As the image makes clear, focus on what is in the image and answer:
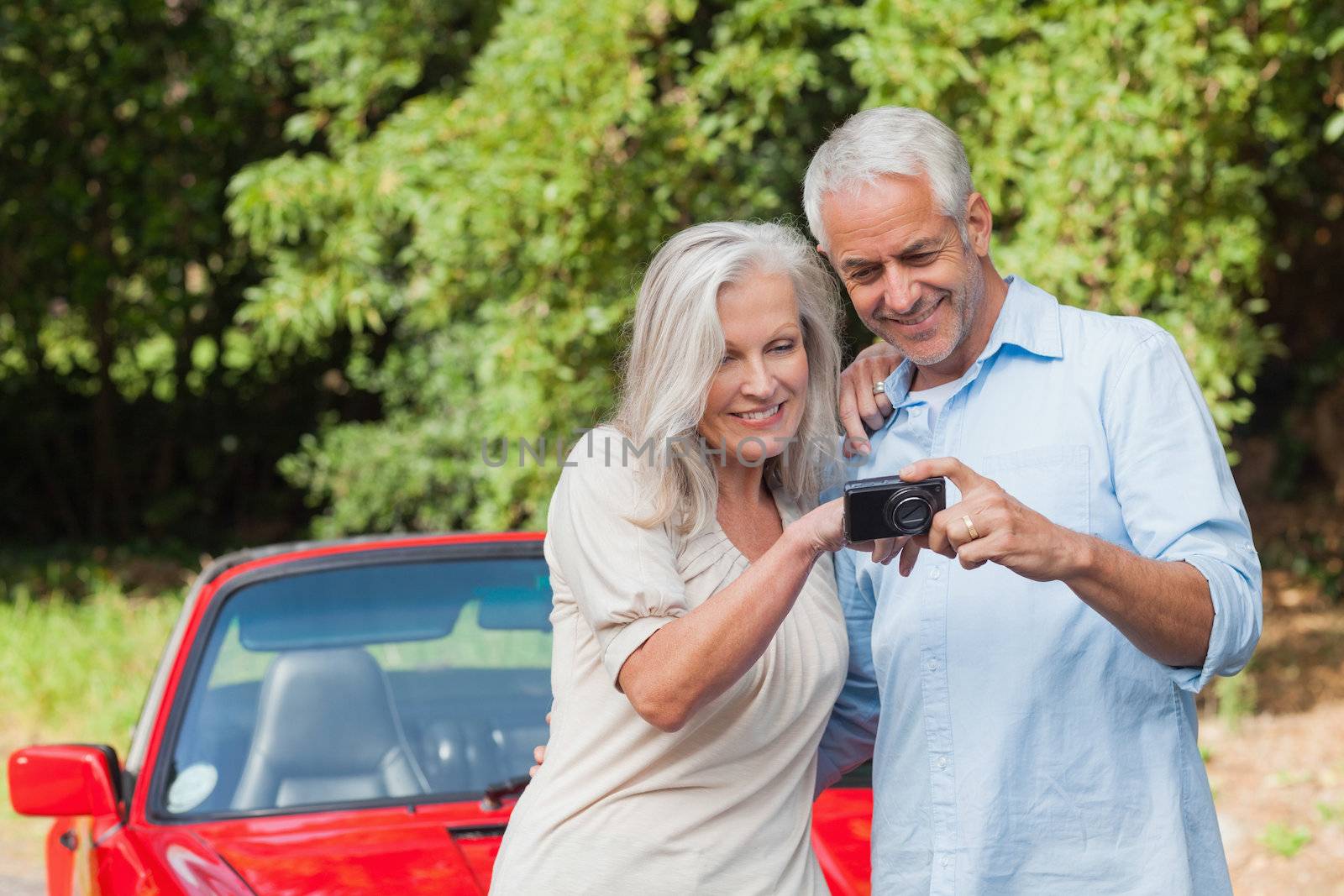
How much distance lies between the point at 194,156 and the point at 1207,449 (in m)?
10.3

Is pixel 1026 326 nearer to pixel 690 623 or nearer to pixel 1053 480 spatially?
pixel 1053 480

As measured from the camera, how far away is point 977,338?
7.37ft

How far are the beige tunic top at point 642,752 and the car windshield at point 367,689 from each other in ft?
3.64

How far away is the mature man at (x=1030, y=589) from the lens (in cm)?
189

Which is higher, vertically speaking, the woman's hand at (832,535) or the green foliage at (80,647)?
the woman's hand at (832,535)

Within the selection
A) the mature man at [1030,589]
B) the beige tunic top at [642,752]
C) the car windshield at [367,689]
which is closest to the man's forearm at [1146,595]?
the mature man at [1030,589]

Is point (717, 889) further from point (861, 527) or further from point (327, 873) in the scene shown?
point (327, 873)

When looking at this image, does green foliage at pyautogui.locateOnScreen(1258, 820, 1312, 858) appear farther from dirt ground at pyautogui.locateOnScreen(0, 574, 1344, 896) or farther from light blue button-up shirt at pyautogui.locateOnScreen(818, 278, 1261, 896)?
light blue button-up shirt at pyautogui.locateOnScreen(818, 278, 1261, 896)

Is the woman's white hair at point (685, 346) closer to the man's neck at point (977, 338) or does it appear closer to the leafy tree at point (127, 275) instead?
the man's neck at point (977, 338)

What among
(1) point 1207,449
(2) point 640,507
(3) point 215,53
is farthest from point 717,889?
(3) point 215,53

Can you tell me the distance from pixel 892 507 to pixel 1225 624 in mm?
435

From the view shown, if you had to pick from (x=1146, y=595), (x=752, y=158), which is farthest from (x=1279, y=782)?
(x=1146, y=595)

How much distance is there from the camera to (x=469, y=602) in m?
3.45

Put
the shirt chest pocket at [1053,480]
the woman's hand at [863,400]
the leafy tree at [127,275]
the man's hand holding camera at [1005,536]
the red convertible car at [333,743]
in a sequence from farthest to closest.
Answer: the leafy tree at [127,275], the red convertible car at [333,743], the woman's hand at [863,400], the shirt chest pocket at [1053,480], the man's hand holding camera at [1005,536]
